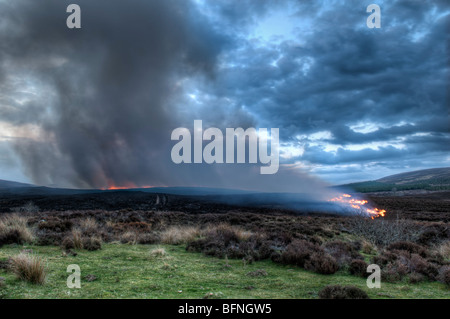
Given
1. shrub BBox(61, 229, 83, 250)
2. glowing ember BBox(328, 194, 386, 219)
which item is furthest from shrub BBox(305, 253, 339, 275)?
glowing ember BBox(328, 194, 386, 219)

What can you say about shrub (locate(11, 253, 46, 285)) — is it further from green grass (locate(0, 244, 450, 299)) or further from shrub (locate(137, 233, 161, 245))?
shrub (locate(137, 233, 161, 245))

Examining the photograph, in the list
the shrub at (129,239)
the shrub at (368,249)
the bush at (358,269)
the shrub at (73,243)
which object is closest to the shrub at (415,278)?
the bush at (358,269)

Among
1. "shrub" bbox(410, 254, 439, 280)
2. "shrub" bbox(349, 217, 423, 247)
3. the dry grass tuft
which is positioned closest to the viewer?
"shrub" bbox(410, 254, 439, 280)

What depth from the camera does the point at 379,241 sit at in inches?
583

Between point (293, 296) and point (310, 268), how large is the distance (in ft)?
9.45

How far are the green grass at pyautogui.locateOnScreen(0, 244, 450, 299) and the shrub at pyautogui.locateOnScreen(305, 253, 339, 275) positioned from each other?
24 cm

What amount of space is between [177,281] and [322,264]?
4.71m

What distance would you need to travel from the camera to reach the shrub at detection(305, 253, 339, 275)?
27.3ft

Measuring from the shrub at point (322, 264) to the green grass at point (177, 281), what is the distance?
24 centimetres

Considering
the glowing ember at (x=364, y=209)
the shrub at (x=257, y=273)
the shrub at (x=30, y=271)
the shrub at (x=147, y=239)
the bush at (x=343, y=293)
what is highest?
the shrub at (x=30, y=271)

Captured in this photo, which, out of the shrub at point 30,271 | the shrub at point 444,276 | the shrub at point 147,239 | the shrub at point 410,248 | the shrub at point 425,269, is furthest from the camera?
the shrub at point 147,239

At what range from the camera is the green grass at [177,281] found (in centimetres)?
590

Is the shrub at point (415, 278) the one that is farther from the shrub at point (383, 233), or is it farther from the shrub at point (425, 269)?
the shrub at point (383, 233)
